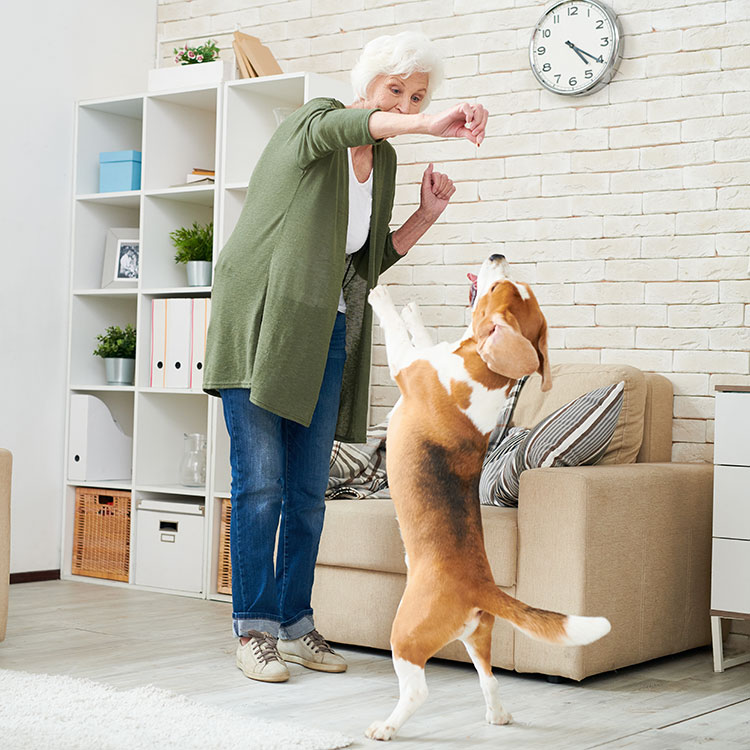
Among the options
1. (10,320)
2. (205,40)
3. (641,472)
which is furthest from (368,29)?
(641,472)

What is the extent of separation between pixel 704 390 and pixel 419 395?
4.42 feet

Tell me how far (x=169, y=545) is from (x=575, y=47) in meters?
2.07

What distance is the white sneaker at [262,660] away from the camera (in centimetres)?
247

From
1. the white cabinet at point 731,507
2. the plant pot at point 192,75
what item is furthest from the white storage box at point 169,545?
the white cabinet at point 731,507

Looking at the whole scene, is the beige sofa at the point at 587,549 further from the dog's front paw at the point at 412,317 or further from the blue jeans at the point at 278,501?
the dog's front paw at the point at 412,317

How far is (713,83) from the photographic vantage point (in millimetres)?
3229

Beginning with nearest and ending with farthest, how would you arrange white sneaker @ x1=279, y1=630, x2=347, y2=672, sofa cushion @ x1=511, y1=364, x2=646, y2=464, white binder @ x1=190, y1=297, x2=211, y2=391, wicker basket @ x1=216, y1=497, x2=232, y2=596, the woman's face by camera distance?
the woman's face
white sneaker @ x1=279, y1=630, x2=347, y2=672
sofa cushion @ x1=511, y1=364, x2=646, y2=464
wicker basket @ x1=216, y1=497, x2=232, y2=596
white binder @ x1=190, y1=297, x2=211, y2=391

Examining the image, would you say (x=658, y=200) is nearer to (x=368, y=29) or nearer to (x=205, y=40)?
(x=368, y=29)

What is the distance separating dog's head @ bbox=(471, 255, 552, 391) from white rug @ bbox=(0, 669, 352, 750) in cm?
74

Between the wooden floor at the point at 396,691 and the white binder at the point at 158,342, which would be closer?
the wooden floor at the point at 396,691

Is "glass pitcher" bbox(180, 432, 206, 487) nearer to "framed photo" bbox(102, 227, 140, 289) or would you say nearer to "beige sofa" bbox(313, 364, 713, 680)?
"framed photo" bbox(102, 227, 140, 289)

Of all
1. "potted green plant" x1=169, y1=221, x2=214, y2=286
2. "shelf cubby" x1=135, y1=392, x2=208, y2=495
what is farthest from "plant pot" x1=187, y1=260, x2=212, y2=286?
"shelf cubby" x1=135, y1=392, x2=208, y2=495

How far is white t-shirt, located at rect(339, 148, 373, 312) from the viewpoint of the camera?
8.26 feet

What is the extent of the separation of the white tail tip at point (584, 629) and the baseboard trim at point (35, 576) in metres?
2.53
